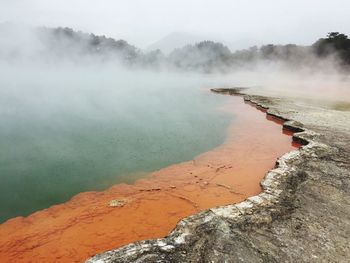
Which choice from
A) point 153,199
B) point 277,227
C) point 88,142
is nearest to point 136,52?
point 88,142

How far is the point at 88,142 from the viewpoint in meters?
8.38

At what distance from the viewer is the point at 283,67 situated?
3481cm

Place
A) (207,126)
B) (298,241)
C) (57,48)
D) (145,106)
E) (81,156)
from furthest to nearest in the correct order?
(57,48) < (145,106) < (207,126) < (81,156) < (298,241)

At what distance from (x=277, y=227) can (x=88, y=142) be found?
6173mm

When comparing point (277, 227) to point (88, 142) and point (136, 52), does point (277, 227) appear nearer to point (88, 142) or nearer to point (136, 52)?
point (88, 142)

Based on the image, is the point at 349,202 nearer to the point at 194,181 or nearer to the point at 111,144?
the point at 194,181

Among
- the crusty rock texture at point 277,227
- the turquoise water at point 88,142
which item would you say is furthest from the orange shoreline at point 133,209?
the crusty rock texture at point 277,227

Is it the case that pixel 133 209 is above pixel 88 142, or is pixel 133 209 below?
below

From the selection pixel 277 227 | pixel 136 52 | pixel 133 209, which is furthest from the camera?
pixel 136 52

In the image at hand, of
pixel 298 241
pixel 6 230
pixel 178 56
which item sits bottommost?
pixel 6 230

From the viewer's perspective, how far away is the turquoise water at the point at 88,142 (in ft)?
19.1

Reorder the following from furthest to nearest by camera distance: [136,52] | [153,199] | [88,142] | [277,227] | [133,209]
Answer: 1. [136,52]
2. [88,142]
3. [153,199]
4. [133,209]
5. [277,227]

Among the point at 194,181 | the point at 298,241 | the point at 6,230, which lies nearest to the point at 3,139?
the point at 6,230

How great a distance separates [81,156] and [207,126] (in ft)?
14.8
